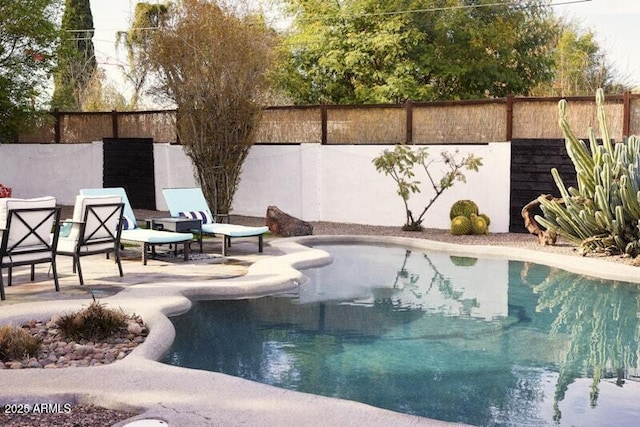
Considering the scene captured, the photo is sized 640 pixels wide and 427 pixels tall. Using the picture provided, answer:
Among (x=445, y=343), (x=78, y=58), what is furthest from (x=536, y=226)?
(x=78, y=58)

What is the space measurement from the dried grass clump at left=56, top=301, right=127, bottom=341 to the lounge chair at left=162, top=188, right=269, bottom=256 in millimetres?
4735

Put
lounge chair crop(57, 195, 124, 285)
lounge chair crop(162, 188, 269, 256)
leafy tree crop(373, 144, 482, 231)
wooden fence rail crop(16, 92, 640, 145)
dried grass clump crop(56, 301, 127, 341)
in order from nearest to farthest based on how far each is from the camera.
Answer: dried grass clump crop(56, 301, 127, 341) < lounge chair crop(57, 195, 124, 285) < lounge chair crop(162, 188, 269, 256) < wooden fence rail crop(16, 92, 640, 145) < leafy tree crop(373, 144, 482, 231)

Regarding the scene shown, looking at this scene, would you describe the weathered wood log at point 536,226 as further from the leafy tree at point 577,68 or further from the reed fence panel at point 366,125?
the leafy tree at point 577,68

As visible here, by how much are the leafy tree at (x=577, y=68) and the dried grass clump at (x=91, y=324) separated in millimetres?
22982

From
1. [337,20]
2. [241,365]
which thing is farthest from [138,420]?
[337,20]

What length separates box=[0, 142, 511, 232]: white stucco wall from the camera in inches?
584

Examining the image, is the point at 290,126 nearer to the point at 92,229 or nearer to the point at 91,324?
the point at 92,229

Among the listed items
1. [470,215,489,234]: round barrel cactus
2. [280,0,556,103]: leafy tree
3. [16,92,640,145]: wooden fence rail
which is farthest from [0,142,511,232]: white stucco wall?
[280,0,556,103]: leafy tree

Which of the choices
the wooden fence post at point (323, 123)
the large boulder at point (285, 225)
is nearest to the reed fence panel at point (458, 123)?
the wooden fence post at point (323, 123)

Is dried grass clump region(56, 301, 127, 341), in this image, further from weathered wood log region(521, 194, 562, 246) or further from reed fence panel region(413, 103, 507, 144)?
reed fence panel region(413, 103, 507, 144)

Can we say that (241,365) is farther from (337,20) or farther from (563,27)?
(563,27)

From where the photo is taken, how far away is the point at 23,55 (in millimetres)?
17812

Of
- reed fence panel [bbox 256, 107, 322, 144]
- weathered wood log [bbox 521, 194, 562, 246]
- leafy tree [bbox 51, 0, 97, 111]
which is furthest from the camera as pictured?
leafy tree [bbox 51, 0, 97, 111]

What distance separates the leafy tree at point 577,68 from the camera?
2917cm
